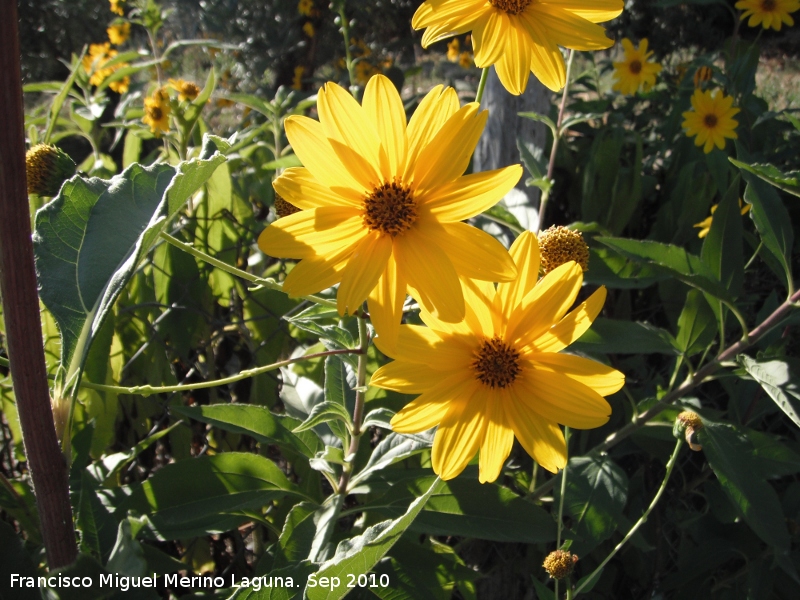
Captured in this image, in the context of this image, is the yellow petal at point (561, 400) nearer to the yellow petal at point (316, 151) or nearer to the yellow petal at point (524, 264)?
the yellow petal at point (524, 264)

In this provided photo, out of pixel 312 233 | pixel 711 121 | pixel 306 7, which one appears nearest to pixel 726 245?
pixel 312 233

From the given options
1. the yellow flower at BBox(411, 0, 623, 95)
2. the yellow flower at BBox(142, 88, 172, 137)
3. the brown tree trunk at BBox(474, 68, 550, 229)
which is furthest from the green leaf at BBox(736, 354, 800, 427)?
the yellow flower at BBox(142, 88, 172, 137)

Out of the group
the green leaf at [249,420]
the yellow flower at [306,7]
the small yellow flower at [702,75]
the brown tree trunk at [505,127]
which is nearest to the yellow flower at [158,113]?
the brown tree trunk at [505,127]

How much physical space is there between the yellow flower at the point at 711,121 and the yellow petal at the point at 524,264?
1.59 metres

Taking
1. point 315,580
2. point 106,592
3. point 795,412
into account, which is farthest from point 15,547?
point 795,412

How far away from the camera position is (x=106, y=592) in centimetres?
71

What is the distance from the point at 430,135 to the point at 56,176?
60cm

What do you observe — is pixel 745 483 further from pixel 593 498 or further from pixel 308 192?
pixel 308 192

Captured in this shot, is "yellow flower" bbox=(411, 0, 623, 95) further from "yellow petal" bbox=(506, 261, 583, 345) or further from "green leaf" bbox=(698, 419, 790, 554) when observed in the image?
"green leaf" bbox=(698, 419, 790, 554)

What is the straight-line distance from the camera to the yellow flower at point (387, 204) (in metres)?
0.71

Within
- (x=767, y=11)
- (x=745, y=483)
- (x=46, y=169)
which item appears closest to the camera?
(x=46, y=169)

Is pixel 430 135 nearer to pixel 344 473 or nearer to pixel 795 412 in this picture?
pixel 344 473

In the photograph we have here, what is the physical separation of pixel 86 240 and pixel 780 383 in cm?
105

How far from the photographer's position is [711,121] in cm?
221
